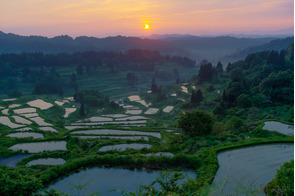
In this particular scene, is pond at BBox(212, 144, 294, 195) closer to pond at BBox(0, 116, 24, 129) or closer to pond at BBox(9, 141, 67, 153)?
pond at BBox(9, 141, 67, 153)

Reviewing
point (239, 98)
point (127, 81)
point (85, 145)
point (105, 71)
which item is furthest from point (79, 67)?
point (85, 145)

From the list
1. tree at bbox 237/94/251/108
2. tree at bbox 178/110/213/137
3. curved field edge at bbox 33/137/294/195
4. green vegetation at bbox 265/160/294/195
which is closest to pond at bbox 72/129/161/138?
tree at bbox 178/110/213/137

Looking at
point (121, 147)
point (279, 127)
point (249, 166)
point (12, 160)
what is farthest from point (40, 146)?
point (279, 127)

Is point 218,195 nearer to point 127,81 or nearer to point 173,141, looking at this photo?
point 173,141

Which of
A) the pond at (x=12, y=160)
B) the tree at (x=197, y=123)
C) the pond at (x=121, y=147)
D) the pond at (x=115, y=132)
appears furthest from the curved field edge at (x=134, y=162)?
the pond at (x=115, y=132)

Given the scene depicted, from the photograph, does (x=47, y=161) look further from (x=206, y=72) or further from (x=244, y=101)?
(x=206, y=72)

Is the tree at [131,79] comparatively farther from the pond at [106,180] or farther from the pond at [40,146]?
the pond at [106,180]
